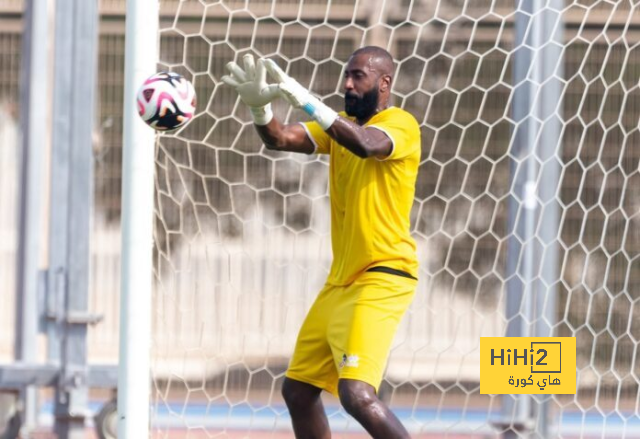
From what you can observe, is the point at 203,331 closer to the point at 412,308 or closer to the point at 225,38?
the point at 412,308

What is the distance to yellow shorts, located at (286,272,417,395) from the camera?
4148 mm

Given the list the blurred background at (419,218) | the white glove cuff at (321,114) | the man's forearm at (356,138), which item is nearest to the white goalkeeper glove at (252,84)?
the white glove cuff at (321,114)

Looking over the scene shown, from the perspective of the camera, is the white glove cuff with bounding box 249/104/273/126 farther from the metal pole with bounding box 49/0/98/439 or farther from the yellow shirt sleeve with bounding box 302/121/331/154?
the metal pole with bounding box 49/0/98/439

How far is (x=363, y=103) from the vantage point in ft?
14.3

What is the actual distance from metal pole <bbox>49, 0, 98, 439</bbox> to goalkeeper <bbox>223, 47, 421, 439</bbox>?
1.28 metres

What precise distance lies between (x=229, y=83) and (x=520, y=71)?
181cm

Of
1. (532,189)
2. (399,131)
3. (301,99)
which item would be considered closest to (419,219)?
(532,189)

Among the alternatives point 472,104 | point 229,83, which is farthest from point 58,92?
point 472,104

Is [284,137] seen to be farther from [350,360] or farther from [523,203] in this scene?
[523,203]

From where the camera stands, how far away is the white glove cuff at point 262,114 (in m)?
4.31

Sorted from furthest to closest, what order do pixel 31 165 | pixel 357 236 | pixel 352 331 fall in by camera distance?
1. pixel 31 165
2. pixel 357 236
3. pixel 352 331

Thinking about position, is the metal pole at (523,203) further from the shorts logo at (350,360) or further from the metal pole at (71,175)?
the metal pole at (71,175)

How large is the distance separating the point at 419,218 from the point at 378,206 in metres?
2.20

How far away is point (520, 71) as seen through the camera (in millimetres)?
5559
